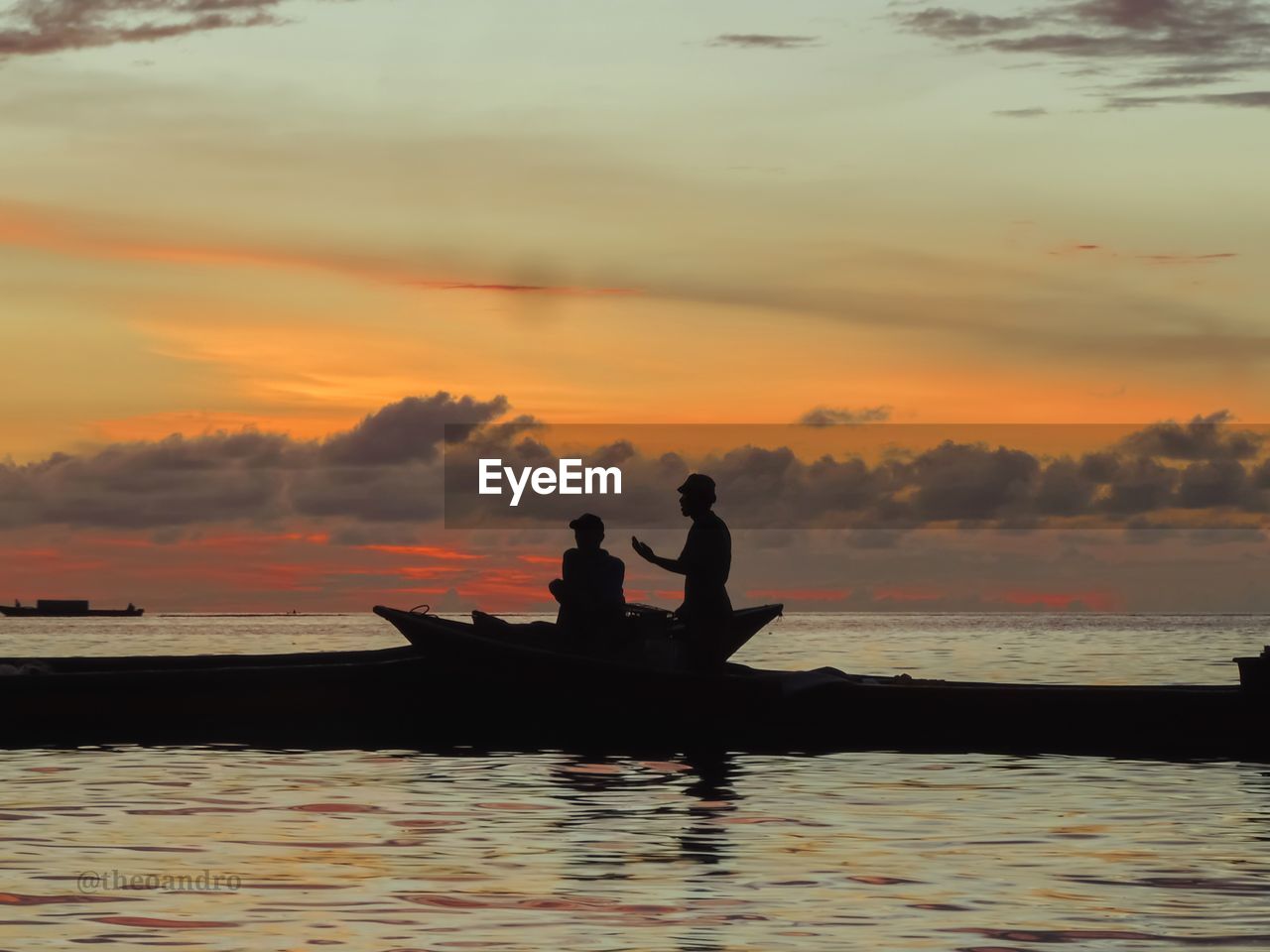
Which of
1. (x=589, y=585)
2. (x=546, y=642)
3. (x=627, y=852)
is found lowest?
(x=627, y=852)

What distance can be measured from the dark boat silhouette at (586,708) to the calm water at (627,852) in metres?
0.34

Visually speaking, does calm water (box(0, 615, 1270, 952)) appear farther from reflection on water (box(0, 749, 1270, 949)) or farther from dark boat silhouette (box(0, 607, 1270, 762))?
dark boat silhouette (box(0, 607, 1270, 762))

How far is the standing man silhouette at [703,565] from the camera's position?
18.2 metres

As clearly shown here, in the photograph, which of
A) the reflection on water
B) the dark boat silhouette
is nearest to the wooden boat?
the dark boat silhouette

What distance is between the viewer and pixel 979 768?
19.2 m

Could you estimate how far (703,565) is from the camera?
1856 cm

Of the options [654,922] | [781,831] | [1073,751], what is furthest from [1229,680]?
[654,922]

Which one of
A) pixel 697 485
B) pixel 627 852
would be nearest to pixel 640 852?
pixel 627 852

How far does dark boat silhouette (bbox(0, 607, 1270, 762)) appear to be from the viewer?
19469mm

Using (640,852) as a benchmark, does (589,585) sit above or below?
above

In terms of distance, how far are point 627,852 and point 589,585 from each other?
258 inches

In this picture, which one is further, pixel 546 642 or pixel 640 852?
pixel 546 642

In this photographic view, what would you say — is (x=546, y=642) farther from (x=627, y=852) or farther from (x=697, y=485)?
(x=627, y=852)

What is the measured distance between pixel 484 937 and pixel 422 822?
16.0ft
